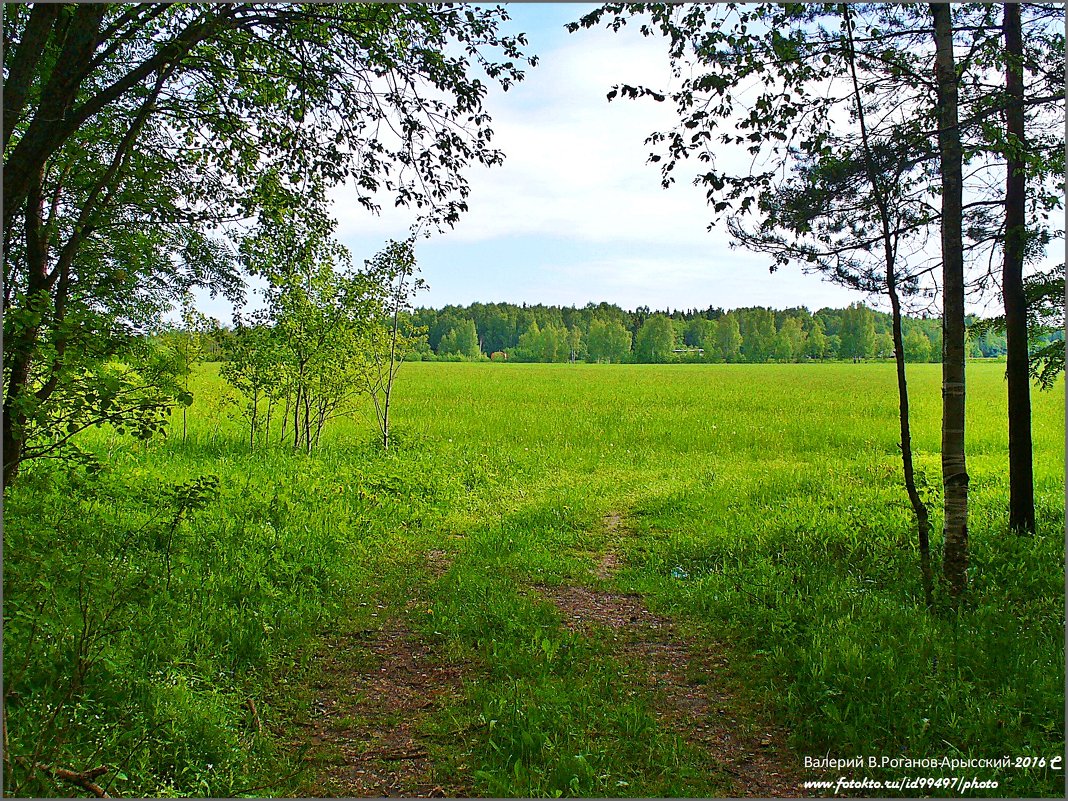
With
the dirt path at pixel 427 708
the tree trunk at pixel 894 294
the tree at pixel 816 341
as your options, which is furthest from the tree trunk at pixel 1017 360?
the tree at pixel 816 341

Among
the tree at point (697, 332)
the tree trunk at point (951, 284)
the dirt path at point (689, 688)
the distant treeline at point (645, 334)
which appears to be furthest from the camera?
the tree at point (697, 332)

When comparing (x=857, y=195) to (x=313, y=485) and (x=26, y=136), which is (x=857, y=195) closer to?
(x=26, y=136)

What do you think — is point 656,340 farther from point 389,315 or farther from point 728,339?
point 389,315

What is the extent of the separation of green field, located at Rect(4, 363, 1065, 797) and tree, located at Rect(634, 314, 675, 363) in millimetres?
61336

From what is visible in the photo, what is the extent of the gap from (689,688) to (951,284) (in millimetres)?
4058

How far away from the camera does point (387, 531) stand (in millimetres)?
8758

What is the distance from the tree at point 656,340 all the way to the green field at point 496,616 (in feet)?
201

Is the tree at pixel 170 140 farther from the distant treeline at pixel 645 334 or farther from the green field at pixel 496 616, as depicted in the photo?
the distant treeline at pixel 645 334

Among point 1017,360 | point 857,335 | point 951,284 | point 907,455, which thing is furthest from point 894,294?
point 857,335

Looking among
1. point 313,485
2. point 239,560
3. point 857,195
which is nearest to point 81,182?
point 239,560

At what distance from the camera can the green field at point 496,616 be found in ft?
12.4

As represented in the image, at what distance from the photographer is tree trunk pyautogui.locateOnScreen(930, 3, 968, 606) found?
5.40m

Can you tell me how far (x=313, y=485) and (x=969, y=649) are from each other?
27.0 ft

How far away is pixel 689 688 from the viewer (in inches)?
186
